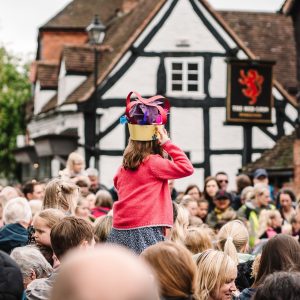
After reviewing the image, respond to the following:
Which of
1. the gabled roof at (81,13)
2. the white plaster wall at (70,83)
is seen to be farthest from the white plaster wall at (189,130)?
the gabled roof at (81,13)

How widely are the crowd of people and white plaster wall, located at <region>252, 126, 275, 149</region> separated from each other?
77.6 feet

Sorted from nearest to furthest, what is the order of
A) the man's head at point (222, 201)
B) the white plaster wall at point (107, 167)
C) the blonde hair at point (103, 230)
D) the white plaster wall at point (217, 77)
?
1. the blonde hair at point (103, 230)
2. the man's head at point (222, 201)
3. the white plaster wall at point (107, 167)
4. the white plaster wall at point (217, 77)

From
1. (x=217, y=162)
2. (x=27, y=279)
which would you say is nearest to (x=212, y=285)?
(x=27, y=279)

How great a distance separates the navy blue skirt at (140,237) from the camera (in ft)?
23.5

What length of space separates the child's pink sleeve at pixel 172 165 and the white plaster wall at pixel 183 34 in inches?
1131

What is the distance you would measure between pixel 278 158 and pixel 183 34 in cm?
716

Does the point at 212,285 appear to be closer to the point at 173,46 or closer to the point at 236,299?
the point at 236,299

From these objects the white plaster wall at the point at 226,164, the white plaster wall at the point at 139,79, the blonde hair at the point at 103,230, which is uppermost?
the white plaster wall at the point at 139,79

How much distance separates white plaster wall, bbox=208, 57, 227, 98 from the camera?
118 ft

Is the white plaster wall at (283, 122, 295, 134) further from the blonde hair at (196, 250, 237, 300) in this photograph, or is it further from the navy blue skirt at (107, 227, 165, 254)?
the blonde hair at (196, 250, 237, 300)

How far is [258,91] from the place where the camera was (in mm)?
28656

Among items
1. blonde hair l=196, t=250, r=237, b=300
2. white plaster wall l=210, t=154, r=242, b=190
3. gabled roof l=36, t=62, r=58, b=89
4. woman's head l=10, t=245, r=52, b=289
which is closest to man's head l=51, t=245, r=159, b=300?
blonde hair l=196, t=250, r=237, b=300

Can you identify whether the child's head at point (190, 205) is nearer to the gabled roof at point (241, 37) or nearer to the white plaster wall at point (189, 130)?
the white plaster wall at point (189, 130)

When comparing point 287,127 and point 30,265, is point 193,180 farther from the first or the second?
point 30,265
